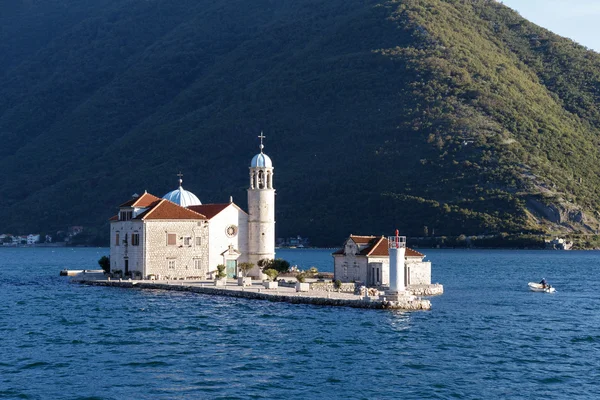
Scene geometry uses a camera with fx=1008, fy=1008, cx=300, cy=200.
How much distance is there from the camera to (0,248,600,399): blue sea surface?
3719 centimetres

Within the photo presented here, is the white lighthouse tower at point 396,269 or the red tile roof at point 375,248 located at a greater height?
the red tile roof at point 375,248

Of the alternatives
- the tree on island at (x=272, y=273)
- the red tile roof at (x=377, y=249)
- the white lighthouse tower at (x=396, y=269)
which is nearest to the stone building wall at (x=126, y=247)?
the tree on island at (x=272, y=273)

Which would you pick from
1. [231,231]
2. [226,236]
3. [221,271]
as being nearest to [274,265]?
[231,231]

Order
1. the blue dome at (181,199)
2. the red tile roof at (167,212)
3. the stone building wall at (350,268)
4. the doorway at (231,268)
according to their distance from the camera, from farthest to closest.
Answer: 1. the blue dome at (181,199)
2. the doorway at (231,268)
3. the red tile roof at (167,212)
4. the stone building wall at (350,268)

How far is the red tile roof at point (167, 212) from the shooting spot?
74.4 metres

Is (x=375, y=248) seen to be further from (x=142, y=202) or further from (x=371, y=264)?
(x=142, y=202)

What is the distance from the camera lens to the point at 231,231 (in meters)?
77.7

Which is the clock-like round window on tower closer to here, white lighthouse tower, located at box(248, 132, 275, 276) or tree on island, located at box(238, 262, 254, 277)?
white lighthouse tower, located at box(248, 132, 275, 276)

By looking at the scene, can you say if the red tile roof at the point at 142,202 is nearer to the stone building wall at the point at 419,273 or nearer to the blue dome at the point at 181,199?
the blue dome at the point at 181,199

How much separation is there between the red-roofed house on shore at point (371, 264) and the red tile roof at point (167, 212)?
1188 centimetres

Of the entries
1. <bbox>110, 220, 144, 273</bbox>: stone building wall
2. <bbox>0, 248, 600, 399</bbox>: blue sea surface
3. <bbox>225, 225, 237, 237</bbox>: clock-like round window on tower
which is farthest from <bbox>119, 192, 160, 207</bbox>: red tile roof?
<bbox>0, 248, 600, 399</bbox>: blue sea surface

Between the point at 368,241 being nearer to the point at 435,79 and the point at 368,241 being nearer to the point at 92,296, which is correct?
the point at 92,296

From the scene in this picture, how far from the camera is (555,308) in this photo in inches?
2633

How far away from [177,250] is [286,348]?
103ft
